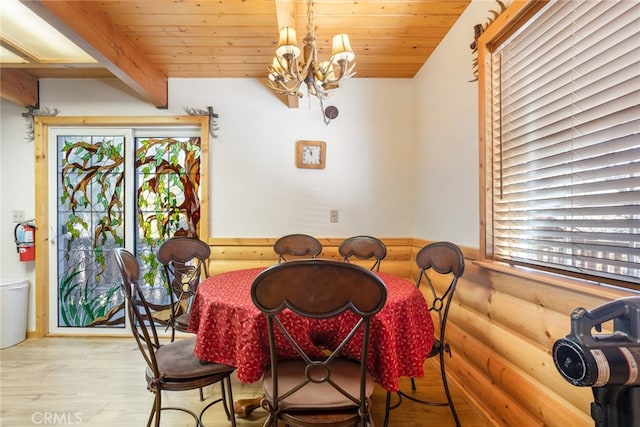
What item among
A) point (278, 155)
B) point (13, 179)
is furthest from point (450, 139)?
point (13, 179)

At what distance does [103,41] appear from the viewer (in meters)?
1.93

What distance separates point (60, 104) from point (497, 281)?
389 cm

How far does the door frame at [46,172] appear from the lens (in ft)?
9.04

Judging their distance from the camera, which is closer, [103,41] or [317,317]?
[317,317]

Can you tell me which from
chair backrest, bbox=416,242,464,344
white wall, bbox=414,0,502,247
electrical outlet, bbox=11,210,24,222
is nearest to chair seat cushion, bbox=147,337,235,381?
chair backrest, bbox=416,242,464,344

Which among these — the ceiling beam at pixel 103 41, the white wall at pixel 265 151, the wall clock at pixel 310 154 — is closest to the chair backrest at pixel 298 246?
the white wall at pixel 265 151

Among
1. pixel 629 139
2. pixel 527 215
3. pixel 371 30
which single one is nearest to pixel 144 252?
pixel 371 30

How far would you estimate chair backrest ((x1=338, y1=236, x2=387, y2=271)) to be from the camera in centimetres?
224

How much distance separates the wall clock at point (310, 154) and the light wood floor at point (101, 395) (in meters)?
1.84

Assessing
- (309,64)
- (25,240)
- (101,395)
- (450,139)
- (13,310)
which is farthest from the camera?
(25,240)

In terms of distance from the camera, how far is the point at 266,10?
1.96 metres

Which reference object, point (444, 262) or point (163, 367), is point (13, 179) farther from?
point (444, 262)

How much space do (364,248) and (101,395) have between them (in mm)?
2020

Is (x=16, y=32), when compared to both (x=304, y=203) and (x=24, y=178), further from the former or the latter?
(x=304, y=203)
